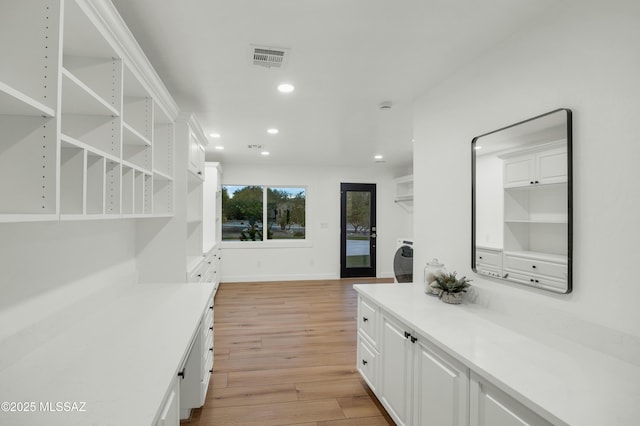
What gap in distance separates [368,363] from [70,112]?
2450mm

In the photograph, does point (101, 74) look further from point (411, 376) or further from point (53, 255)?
point (411, 376)

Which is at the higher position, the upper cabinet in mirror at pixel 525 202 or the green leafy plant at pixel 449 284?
the upper cabinet in mirror at pixel 525 202

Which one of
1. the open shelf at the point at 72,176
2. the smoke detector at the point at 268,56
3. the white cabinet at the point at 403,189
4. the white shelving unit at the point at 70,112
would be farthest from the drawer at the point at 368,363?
the white cabinet at the point at 403,189

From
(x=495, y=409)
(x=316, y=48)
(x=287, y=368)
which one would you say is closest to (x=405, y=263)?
(x=287, y=368)

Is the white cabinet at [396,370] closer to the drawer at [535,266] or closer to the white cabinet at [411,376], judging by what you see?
the white cabinet at [411,376]

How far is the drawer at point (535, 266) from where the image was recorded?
1596 millimetres

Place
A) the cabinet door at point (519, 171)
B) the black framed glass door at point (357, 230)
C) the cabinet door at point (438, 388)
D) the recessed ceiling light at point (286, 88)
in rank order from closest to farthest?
the cabinet door at point (438, 388), the cabinet door at point (519, 171), the recessed ceiling light at point (286, 88), the black framed glass door at point (357, 230)

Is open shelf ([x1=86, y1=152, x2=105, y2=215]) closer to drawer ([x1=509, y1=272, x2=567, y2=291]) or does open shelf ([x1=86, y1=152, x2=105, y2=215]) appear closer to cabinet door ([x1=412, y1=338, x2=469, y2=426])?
cabinet door ([x1=412, y1=338, x2=469, y2=426])

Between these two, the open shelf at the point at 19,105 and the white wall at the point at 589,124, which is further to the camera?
the white wall at the point at 589,124

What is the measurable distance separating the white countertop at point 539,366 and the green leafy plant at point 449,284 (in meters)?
0.16

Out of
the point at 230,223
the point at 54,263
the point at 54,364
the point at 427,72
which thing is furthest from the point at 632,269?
the point at 230,223

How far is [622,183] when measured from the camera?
1.35 metres

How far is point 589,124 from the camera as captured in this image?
1478mm

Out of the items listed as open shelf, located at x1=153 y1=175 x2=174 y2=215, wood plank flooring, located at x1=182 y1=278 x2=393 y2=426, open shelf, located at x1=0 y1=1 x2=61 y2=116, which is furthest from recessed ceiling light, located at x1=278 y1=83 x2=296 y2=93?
wood plank flooring, located at x1=182 y1=278 x2=393 y2=426
